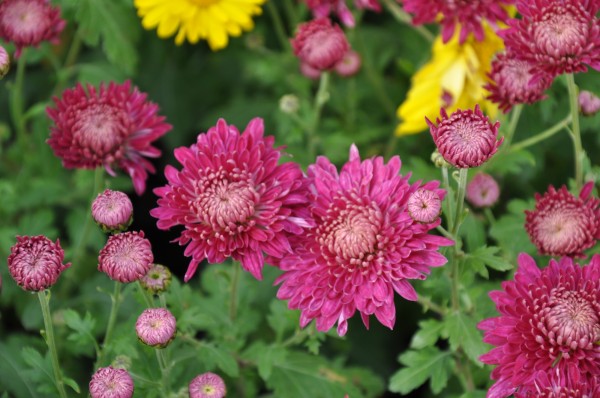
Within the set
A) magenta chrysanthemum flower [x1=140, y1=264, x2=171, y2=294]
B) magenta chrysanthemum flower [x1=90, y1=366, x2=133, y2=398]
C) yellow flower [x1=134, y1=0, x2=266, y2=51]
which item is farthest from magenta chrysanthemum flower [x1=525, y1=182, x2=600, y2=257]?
yellow flower [x1=134, y1=0, x2=266, y2=51]

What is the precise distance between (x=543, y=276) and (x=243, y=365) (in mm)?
839

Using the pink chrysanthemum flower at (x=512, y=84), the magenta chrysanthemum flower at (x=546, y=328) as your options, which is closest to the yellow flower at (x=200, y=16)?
the pink chrysanthemum flower at (x=512, y=84)

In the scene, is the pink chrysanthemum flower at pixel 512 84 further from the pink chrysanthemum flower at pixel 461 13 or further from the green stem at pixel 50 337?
the green stem at pixel 50 337

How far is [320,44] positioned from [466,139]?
726mm

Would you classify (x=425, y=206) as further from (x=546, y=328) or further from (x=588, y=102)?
(x=588, y=102)

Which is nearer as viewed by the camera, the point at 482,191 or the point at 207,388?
Answer: the point at 207,388

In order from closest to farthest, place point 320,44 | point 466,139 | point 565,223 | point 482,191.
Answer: point 466,139 < point 565,223 < point 482,191 < point 320,44

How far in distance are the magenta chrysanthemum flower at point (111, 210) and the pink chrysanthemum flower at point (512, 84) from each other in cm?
89

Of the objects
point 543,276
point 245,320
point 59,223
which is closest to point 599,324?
point 543,276

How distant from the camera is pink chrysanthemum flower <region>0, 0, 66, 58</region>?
2.03m

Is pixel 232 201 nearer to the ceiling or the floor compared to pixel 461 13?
nearer to the floor

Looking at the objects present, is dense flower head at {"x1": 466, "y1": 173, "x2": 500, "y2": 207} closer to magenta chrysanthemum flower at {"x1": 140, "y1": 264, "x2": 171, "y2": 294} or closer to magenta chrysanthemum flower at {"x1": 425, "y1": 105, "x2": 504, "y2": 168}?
magenta chrysanthemum flower at {"x1": 425, "y1": 105, "x2": 504, "y2": 168}

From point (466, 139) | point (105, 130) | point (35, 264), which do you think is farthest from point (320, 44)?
point (35, 264)

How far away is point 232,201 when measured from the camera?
5.44ft
